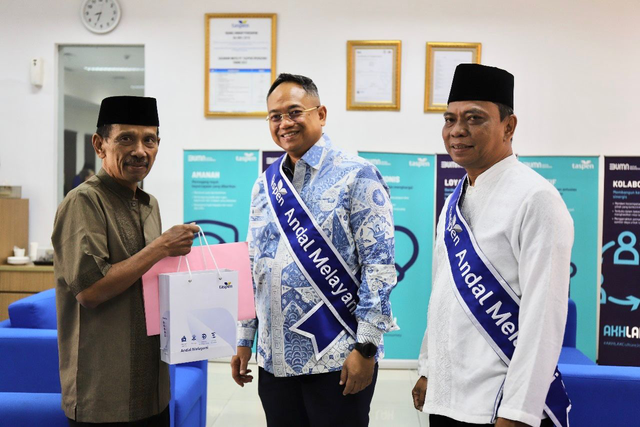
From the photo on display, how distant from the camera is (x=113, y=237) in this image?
1.48m

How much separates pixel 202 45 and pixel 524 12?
269 centimetres

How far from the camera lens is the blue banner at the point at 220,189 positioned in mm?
4551

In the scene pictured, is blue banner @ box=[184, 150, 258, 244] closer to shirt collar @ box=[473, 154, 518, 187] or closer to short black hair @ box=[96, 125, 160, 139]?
short black hair @ box=[96, 125, 160, 139]

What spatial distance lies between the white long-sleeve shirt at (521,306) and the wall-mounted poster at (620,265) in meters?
3.64

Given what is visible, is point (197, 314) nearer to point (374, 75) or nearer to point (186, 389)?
point (186, 389)

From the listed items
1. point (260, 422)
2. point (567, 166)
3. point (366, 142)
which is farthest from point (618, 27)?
point (260, 422)

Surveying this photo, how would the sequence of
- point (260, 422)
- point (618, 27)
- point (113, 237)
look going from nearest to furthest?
point (113, 237), point (260, 422), point (618, 27)

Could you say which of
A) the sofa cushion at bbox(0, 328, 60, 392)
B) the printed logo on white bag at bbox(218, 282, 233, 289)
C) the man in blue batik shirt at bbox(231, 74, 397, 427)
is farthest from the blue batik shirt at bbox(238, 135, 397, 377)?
the sofa cushion at bbox(0, 328, 60, 392)

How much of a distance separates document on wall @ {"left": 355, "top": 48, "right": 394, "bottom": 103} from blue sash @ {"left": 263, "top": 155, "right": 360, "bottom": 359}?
2.98 m

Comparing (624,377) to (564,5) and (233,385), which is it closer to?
(233,385)

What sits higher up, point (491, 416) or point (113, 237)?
point (113, 237)

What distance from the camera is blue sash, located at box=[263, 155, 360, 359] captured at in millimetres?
1656

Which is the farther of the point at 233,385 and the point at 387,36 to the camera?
the point at 387,36

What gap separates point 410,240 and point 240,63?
205 centimetres
